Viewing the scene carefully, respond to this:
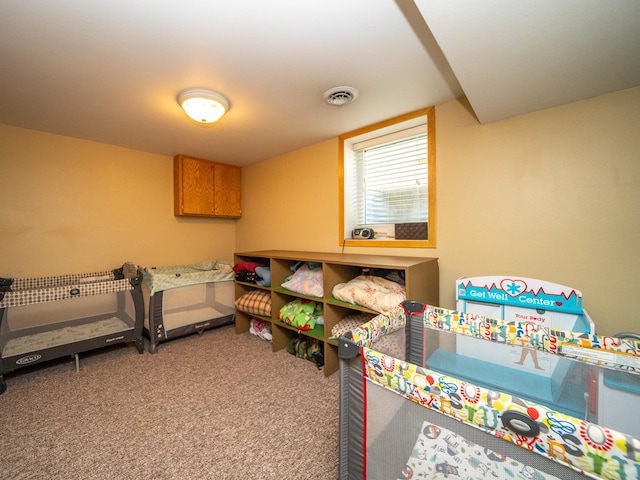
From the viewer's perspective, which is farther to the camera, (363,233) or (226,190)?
(226,190)

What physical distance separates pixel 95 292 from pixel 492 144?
10.5 ft

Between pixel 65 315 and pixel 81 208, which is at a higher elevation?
pixel 81 208

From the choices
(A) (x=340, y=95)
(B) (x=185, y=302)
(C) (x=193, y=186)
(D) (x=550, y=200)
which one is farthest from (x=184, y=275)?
(D) (x=550, y=200)

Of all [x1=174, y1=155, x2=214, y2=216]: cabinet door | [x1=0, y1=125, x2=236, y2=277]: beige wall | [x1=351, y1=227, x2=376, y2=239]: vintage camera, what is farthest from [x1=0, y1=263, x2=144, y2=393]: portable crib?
[x1=351, y1=227, x2=376, y2=239]: vintage camera

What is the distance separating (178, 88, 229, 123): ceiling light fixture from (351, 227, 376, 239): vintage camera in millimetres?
1493

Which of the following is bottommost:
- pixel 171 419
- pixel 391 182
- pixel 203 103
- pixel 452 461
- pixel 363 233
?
pixel 171 419

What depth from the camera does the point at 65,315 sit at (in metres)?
2.29

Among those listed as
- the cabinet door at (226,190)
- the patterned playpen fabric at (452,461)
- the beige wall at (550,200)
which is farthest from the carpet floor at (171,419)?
the cabinet door at (226,190)

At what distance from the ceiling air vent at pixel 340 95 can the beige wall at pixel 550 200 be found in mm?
690

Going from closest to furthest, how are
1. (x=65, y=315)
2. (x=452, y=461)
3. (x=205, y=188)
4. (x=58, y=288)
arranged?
(x=452, y=461) → (x=58, y=288) → (x=65, y=315) → (x=205, y=188)

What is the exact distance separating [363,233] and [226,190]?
2027 millimetres

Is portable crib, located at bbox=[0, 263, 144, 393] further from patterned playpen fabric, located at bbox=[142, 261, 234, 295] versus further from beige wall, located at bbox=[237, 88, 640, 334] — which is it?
beige wall, located at bbox=[237, 88, 640, 334]

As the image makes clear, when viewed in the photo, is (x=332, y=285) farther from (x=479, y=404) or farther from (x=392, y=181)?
(x=479, y=404)

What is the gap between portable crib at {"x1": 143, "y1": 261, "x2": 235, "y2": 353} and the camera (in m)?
2.41
